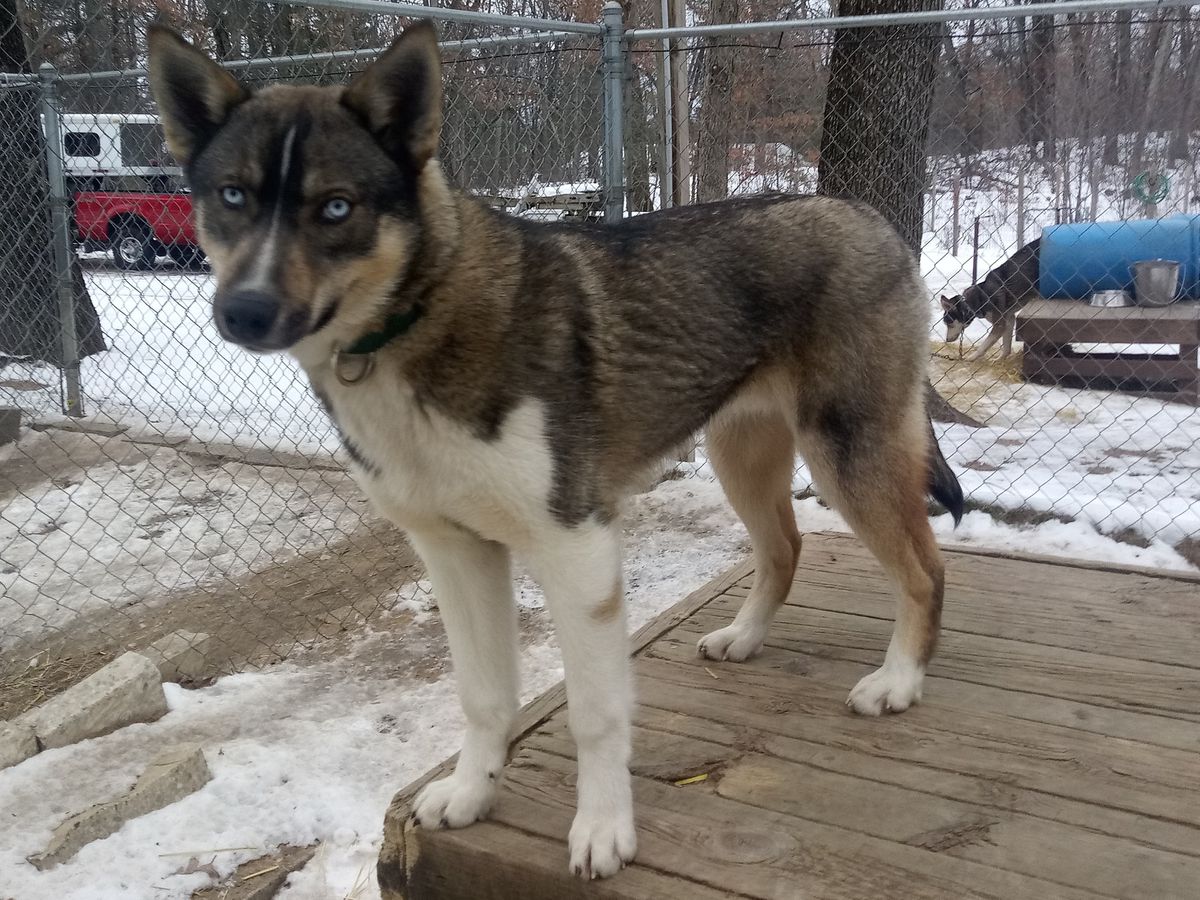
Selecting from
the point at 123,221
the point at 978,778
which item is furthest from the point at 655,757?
the point at 123,221

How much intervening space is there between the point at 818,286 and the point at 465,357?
1.14m

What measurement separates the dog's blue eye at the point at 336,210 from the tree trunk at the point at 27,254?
6.19m

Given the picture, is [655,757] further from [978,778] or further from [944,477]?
[944,477]

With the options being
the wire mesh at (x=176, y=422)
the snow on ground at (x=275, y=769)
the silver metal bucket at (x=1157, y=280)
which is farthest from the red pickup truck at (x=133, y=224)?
the silver metal bucket at (x=1157, y=280)

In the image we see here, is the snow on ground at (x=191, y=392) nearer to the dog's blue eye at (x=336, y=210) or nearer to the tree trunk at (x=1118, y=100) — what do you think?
the dog's blue eye at (x=336, y=210)

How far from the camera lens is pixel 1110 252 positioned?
22.5ft

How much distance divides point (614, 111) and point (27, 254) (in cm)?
556

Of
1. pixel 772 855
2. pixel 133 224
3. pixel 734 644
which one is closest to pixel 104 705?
pixel 734 644

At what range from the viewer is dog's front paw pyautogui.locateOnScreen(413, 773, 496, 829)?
2.19 m

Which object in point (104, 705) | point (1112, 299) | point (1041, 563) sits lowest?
point (104, 705)

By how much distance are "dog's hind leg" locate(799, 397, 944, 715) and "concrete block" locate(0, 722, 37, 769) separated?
9.57ft

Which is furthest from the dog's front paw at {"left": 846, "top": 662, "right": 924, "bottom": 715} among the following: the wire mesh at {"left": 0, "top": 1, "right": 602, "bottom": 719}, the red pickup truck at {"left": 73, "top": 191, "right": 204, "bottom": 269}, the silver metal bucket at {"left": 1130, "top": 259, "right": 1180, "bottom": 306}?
the red pickup truck at {"left": 73, "top": 191, "right": 204, "bottom": 269}

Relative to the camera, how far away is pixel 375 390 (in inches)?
76.7

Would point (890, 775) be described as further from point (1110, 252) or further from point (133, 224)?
point (133, 224)
